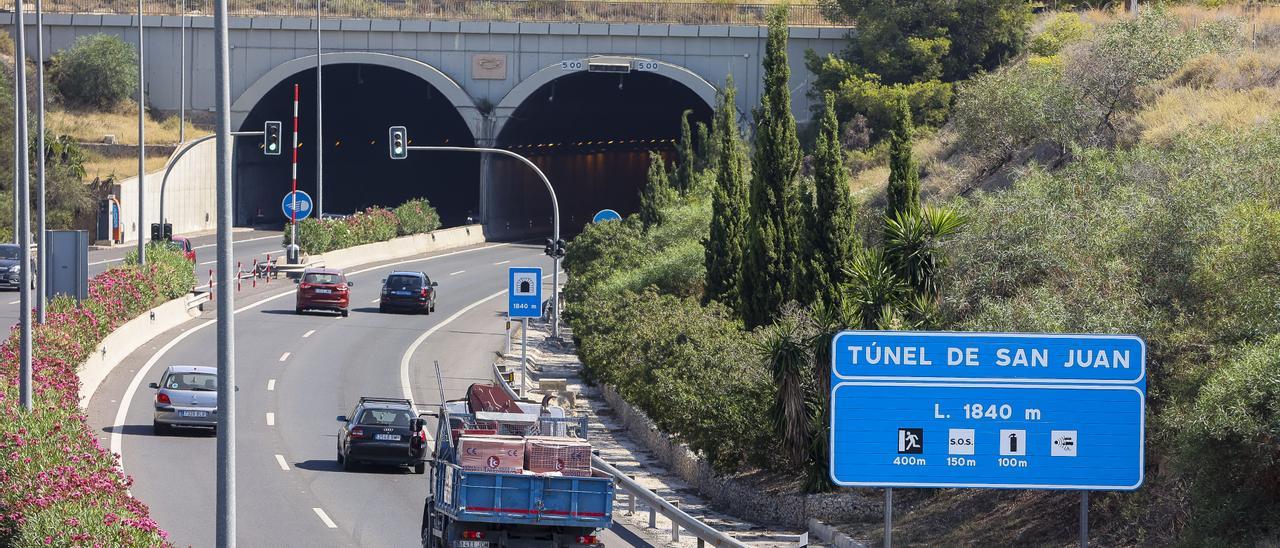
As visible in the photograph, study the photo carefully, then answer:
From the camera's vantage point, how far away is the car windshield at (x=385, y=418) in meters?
26.6

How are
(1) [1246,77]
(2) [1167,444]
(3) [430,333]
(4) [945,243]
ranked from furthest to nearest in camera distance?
(3) [430,333] < (1) [1246,77] < (4) [945,243] < (2) [1167,444]

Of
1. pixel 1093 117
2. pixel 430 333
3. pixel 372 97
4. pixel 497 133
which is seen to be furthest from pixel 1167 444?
pixel 372 97

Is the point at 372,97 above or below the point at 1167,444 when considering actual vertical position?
above

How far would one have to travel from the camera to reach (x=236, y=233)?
76.4 m

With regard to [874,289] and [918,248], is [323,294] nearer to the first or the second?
[874,289]

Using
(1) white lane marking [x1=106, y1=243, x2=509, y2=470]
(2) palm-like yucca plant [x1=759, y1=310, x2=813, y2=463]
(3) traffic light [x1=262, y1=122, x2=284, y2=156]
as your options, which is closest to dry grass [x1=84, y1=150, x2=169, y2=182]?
(1) white lane marking [x1=106, y1=243, x2=509, y2=470]

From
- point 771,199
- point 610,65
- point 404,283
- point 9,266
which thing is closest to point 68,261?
point 771,199

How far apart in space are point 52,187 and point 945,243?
52290 millimetres

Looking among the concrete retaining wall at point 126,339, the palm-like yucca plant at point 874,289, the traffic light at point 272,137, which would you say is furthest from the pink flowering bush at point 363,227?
the palm-like yucca plant at point 874,289

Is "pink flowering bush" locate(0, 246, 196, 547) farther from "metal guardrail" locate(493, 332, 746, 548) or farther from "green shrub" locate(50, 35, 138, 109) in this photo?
"green shrub" locate(50, 35, 138, 109)

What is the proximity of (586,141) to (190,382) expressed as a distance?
7040 cm

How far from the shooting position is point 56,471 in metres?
17.6

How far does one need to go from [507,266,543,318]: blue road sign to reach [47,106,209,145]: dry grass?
46.0 m

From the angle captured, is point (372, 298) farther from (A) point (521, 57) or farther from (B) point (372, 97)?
(B) point (372, 97)
